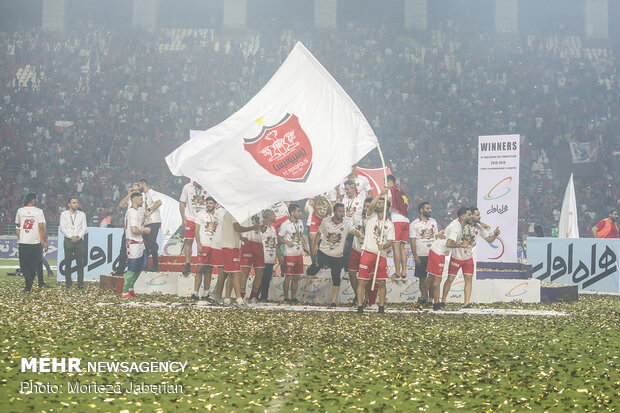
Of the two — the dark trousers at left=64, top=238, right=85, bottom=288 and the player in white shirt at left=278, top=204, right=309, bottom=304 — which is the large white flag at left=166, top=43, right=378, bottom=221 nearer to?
the player in white shirt at left=278, top=204, right=309, bottom=304

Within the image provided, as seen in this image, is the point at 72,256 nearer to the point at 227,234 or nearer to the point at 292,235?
the point at 292,235

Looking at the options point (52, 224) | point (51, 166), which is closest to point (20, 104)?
point (51, 166)

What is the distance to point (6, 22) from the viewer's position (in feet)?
134

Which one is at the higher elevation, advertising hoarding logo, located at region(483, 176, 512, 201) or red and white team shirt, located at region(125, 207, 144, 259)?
advertising hoarding logo, located at region(483, 176, 512, 201)

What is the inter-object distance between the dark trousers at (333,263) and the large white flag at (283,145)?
2.58 meters

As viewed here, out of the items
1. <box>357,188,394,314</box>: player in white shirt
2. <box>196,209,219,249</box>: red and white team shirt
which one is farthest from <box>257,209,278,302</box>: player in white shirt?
<box>357,188,394,314</box>: player in white shirt

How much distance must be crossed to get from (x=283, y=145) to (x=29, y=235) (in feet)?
19.7

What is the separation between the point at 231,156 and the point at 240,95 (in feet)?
80.9

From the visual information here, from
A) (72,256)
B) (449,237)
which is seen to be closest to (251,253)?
(449,237)

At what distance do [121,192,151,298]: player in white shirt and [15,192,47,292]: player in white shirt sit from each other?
184cm

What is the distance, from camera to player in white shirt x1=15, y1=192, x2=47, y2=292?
47.9ft

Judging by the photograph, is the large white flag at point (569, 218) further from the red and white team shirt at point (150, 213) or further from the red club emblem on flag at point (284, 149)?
the red club emblem on flag at point (284, 149)

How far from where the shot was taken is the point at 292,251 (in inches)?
563

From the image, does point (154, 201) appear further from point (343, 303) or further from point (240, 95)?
point (240, 95)
